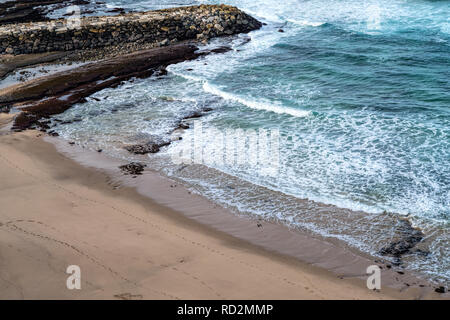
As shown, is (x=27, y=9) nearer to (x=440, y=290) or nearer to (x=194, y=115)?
(x=194, y=115)

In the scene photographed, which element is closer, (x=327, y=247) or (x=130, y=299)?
(x=130, y=299)

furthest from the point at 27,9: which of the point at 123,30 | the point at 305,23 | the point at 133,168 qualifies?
the point at 133,168

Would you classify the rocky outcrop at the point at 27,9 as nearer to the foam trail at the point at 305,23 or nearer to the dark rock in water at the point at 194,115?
the foam trail at the point at 305,23

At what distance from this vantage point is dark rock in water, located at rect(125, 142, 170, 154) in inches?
618

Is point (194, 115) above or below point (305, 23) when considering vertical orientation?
below

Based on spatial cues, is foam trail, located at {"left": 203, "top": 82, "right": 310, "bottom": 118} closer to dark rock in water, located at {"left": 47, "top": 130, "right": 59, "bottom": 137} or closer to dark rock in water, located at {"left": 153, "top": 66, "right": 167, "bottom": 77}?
dark rock in water, located at {"left": 153, "top": 66, "right": 167, "bottom": 77}

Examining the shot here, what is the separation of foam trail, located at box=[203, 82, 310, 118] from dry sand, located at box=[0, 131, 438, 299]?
26.8 feet

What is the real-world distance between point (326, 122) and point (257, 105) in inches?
139

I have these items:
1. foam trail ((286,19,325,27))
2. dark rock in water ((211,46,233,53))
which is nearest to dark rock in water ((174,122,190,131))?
dark rock in water ((211,46,233,53))

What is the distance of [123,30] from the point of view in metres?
31.3

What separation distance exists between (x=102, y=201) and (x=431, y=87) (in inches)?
618

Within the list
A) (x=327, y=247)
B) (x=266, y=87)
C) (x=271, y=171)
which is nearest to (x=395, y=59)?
(x=266, y=87)
